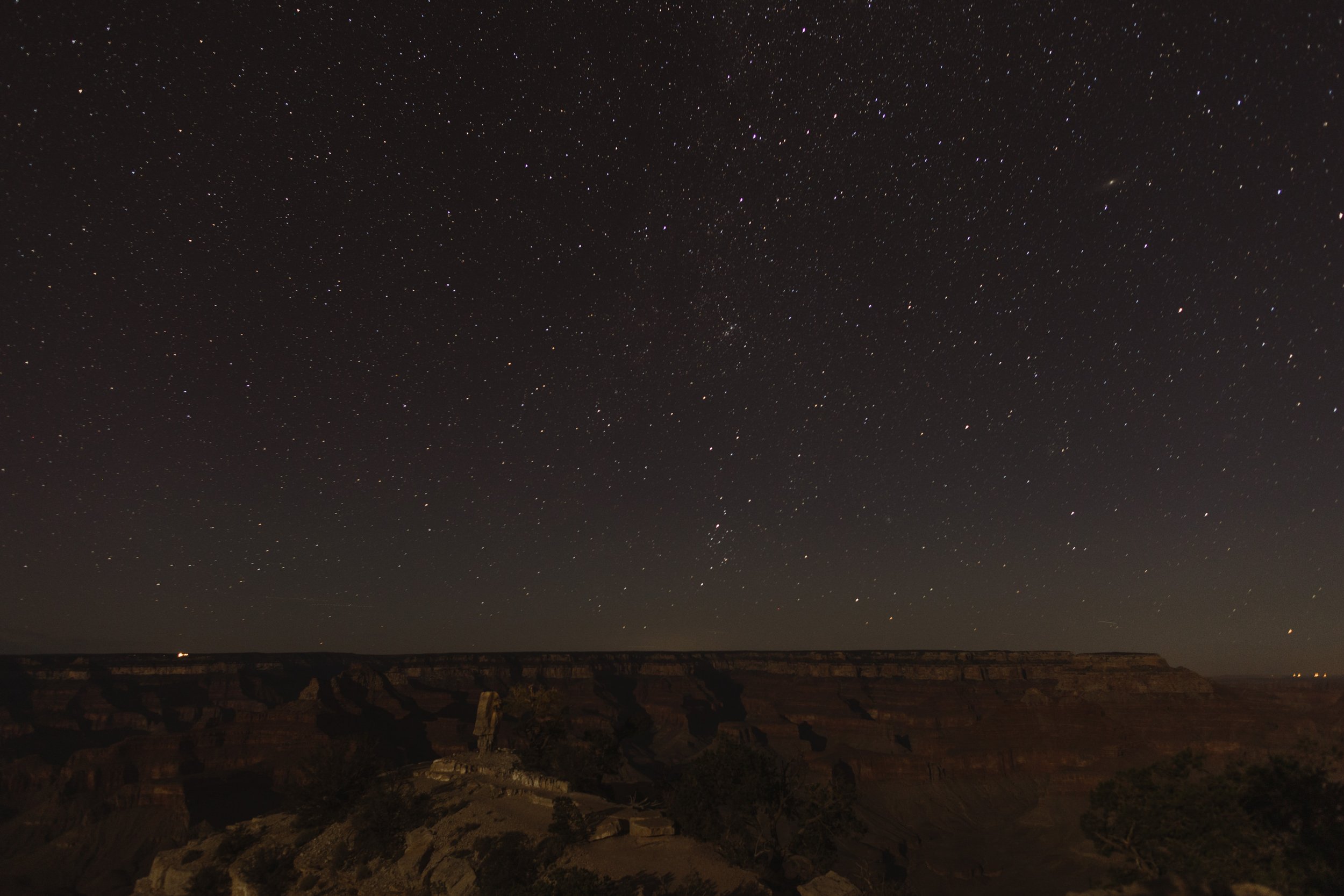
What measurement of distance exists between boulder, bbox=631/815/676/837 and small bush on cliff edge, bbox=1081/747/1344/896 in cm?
1769

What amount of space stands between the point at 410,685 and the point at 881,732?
9765 centimetres

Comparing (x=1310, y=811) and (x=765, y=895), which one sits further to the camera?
(x=1310, y=811)

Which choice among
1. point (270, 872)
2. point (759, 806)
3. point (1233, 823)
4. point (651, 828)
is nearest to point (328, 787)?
point (270, 872)

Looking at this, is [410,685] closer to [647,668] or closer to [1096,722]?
[647,668]

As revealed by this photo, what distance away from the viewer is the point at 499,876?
76.6 feet

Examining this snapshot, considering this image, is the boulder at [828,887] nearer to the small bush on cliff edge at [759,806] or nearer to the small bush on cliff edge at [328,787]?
the small bush on cliff edge at [759,806]

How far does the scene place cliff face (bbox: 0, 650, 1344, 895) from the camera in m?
72.8

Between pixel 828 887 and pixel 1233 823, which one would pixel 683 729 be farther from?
pixel 1233 823

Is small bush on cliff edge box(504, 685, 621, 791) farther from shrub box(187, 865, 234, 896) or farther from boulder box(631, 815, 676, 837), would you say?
shrub box(187, 865, 234, 896)

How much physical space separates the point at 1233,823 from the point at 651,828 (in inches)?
848

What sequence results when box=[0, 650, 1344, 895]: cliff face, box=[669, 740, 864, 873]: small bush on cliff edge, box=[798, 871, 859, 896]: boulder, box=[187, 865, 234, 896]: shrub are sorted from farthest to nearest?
box=[0, 650, 1344, 895]: cliff face, box=[187, 865, 234, 896]: shrub, box=[669, 740, 864, 873]: small bush on cliff edge, box=[798, 871, 859, 896]: boulder

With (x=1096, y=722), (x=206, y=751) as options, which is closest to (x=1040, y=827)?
(x=1096, y=722)

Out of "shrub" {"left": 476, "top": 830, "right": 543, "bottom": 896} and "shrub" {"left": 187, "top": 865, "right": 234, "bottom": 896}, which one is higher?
"shrub" {"left": 476, "top": 830, "right": 543, "bottom": 896}

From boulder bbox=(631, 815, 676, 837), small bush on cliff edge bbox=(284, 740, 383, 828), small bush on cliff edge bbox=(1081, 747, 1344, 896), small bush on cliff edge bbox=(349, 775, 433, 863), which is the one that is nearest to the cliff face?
boulder bbox=(631, 815, 676, 837)
